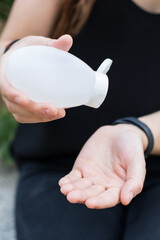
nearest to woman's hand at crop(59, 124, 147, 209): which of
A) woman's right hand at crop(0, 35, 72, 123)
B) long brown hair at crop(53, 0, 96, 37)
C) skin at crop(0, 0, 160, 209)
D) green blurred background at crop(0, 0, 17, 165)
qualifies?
skin at crop(0, 0, 160, 209)

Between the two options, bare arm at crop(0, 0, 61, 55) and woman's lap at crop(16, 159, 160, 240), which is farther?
bare arm at crop(0, 0, 61, 55)

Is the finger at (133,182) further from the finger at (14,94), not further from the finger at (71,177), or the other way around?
the finger at (14,94)

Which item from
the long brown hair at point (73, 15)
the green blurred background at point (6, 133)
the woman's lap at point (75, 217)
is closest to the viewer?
the woman's lap at point (75, 217)

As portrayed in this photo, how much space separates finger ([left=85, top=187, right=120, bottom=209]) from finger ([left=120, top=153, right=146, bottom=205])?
0.01m

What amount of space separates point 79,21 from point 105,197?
19.2 inches

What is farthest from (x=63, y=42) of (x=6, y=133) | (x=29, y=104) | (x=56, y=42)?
(x=6, y=133)

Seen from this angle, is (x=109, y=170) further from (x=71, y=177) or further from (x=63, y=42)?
(x=63, y=42)

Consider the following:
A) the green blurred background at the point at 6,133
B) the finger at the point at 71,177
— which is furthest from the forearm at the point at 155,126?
the green blurred background at the point at 6,133

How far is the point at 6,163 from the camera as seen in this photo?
128 centimetres

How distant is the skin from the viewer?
0.55 metres

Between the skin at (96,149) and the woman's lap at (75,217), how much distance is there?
5.5 inches

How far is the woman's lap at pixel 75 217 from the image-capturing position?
74 centimetres

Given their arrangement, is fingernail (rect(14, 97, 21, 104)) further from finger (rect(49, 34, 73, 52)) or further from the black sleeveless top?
the black sleeveless top

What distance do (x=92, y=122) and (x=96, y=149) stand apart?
7.6 inches
